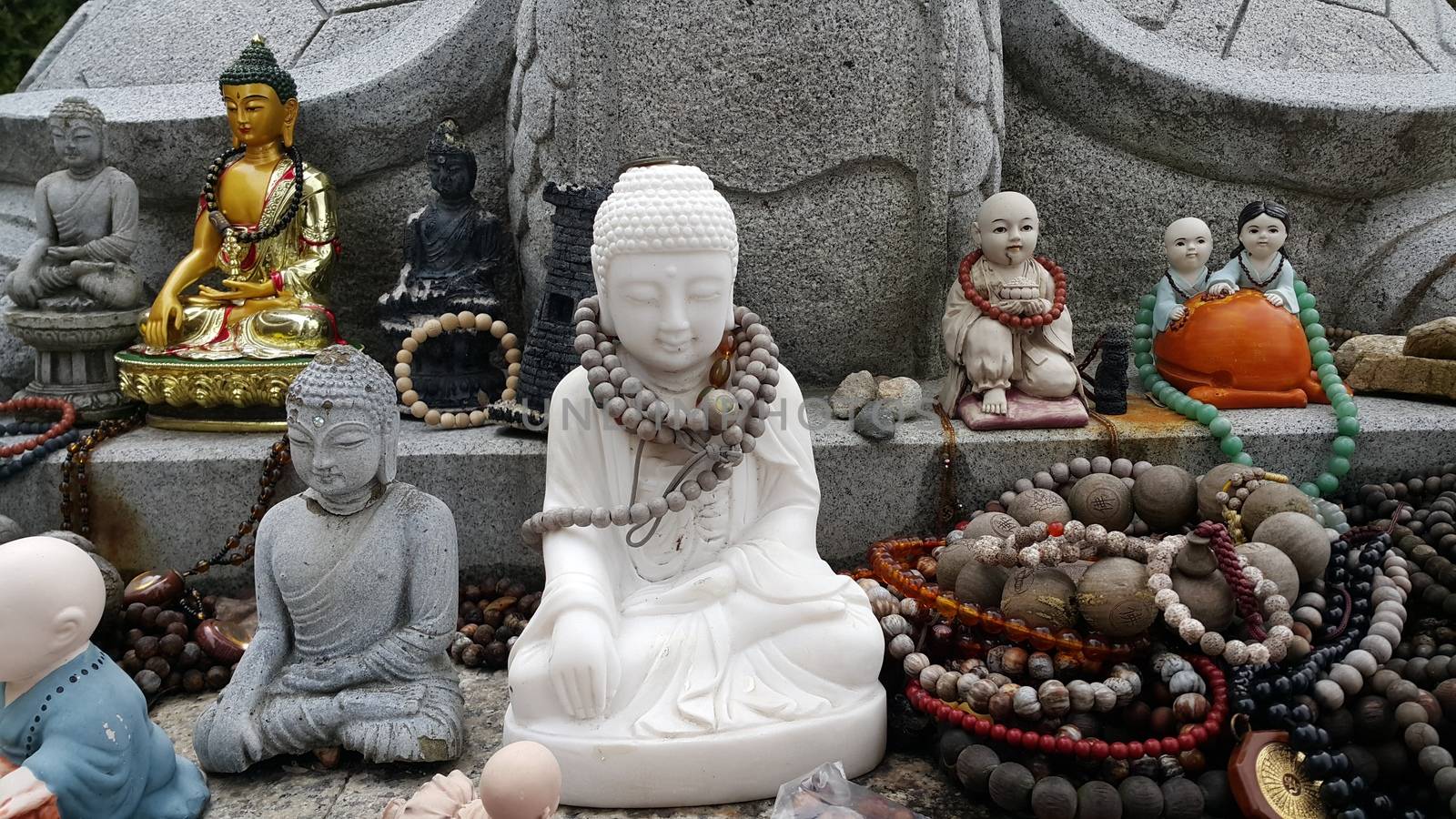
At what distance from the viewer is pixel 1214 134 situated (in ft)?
15.4

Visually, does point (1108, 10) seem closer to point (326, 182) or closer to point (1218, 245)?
point (1218, 245)

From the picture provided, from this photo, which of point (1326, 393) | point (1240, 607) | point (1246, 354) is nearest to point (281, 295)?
point (1240, 607)

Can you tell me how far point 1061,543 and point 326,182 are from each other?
3304 mm

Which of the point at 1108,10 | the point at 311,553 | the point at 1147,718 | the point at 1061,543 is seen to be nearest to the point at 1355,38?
the point at 1108,10

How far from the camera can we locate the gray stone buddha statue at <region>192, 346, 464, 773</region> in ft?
8.92

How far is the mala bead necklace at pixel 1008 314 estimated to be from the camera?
3922mm

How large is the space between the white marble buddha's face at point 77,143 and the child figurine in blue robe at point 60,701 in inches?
102

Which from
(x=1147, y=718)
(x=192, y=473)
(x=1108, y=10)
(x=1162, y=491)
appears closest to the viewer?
(x=1147, y=718)

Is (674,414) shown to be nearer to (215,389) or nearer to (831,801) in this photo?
(831,801)

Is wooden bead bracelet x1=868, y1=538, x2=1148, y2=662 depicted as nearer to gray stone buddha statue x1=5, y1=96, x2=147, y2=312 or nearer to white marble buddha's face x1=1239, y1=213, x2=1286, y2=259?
white marble buddha's face x1=1239, y1=213, x2=1286, y2=259

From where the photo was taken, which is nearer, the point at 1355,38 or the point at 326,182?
the point at 326,182

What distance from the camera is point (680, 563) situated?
2.93 metres

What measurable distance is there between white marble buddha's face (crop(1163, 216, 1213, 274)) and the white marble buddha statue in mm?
2172

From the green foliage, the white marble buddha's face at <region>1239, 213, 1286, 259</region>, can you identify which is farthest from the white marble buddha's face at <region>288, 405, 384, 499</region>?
the green foliage
